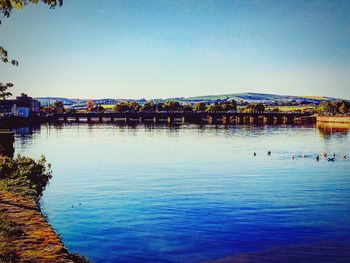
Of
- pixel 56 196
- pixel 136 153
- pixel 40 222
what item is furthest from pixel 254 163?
pixel 40 222

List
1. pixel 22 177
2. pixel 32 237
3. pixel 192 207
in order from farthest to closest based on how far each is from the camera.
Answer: pixel 192 207, pixel 22 177, pixel 32 237

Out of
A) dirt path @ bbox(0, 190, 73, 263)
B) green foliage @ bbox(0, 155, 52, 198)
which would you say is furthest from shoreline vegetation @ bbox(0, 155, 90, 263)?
green foliage @ bbox(0, 155, 52, 198)

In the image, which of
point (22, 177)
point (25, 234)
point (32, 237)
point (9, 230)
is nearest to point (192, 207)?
point (22, 177)

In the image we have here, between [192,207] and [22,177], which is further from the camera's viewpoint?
[192,207]

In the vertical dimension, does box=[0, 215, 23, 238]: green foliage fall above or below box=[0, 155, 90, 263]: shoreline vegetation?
above

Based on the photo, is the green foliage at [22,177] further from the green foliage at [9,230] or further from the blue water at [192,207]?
the green foliage at [9,230]

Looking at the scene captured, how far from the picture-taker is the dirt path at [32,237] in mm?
11852

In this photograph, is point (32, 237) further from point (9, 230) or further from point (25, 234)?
point (9, 230)

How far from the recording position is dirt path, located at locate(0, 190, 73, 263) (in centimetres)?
1185

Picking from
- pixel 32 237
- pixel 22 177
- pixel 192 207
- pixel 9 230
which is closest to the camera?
pixel 32 237

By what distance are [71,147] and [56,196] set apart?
5384 centimetres

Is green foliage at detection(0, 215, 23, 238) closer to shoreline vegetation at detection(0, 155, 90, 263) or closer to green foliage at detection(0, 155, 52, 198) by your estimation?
shoreline vegetation at detection(0, 155, 90, 263)

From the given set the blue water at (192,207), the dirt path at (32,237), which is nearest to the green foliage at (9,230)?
the dirt path at (32,237)

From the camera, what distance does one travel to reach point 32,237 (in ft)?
44.1
